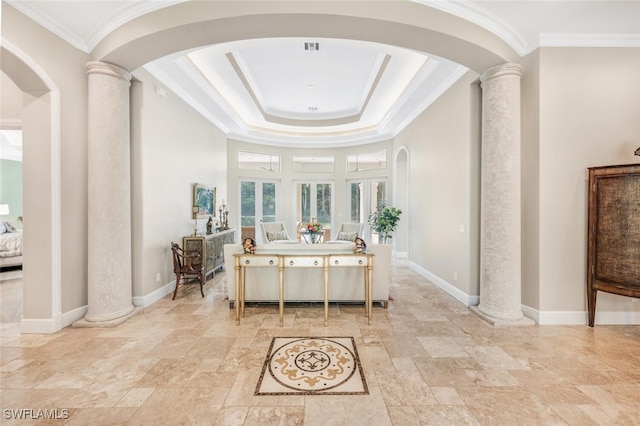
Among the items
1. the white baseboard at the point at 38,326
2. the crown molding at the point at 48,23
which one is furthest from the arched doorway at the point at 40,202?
the crown molding at the point at 48,23

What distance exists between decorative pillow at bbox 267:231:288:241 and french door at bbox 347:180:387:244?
7.91 ft

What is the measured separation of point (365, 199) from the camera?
9070 mm

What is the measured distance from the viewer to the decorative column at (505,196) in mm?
3629

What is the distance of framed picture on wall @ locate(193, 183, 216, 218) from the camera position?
5.92 m

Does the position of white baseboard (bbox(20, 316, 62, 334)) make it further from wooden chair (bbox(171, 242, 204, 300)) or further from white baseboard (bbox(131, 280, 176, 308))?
wooden chair (bbox(171, 242, 204, 300))

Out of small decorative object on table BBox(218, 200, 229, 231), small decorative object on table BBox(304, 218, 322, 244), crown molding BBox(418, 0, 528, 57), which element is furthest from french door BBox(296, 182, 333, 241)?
crown molding BBox(418, 0, 528, 57)

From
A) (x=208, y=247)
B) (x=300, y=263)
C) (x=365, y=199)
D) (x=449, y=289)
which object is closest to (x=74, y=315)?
(x=208, y=247)

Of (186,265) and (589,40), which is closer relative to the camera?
(589,40)

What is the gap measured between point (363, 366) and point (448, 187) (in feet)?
11.7

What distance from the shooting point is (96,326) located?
351cm

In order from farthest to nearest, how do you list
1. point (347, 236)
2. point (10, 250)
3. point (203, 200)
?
point (347, 236) → point (203, 200) → point (10, 250)

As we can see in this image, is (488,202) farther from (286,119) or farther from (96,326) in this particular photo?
(286,119)

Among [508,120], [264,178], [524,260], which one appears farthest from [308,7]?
[264,178]

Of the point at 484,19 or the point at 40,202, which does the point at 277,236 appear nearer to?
the point at 40,202
